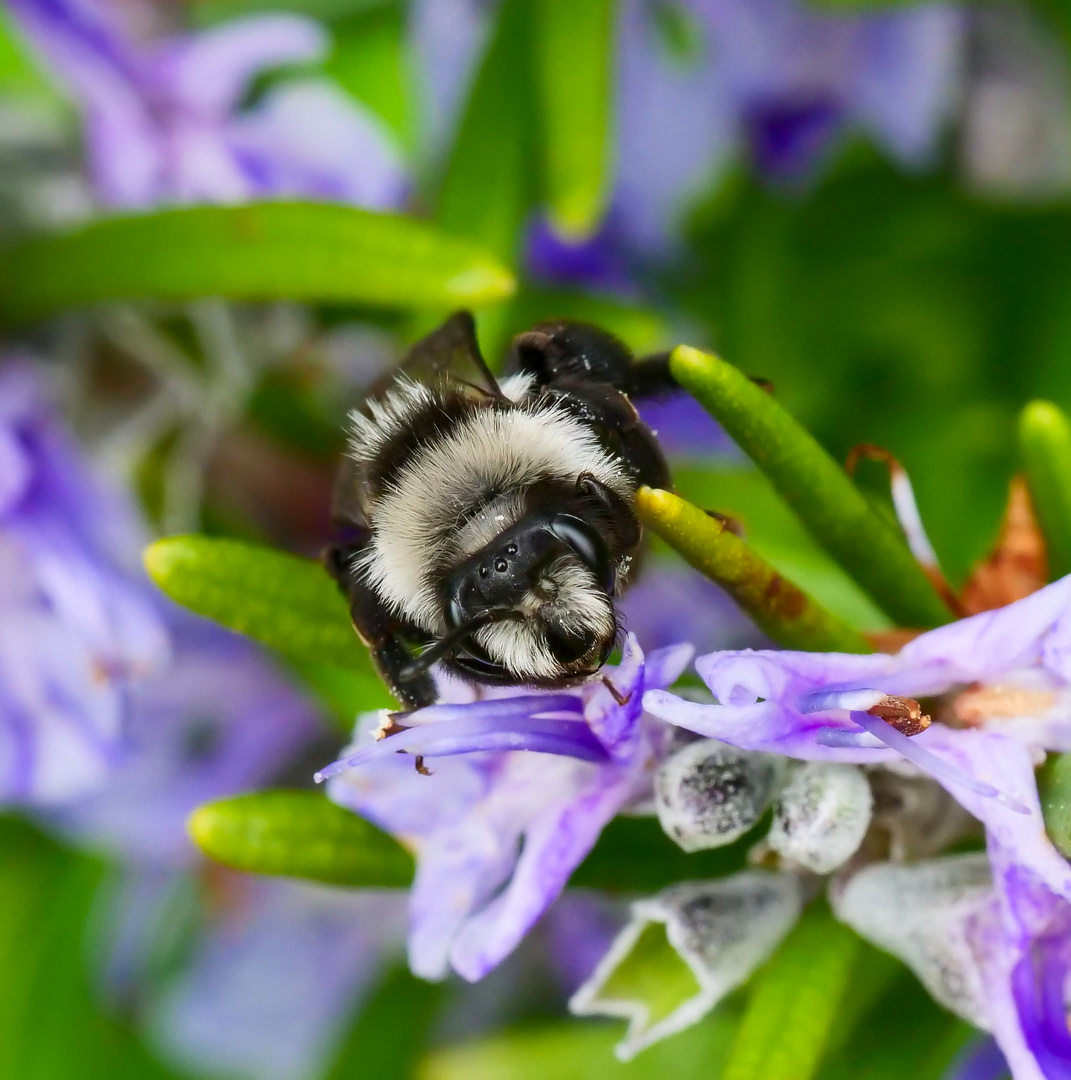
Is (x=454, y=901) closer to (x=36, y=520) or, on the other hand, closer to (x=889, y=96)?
(x=36, y=520)

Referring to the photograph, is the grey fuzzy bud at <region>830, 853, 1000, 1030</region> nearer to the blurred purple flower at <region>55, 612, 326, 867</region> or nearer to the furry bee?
the furry bee

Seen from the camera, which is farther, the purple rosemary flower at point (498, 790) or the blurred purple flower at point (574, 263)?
the blurred purple flower at point (574, 263)

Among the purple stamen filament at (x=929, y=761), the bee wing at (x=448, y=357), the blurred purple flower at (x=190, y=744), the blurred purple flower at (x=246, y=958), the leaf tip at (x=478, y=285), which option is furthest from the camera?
the blurred purple flower at (x=246, y=958)

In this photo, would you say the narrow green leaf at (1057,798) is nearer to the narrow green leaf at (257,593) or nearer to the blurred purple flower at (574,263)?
the narrow green leaf at (257,593)

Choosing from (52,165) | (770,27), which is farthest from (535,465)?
(770,27)

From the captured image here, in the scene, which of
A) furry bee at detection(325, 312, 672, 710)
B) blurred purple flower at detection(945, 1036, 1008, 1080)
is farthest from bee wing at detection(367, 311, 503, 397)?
blurred purple flower at detection(945, 1036, 1008, 1080)

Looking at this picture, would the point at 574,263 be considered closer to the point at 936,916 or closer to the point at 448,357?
the point at 448,357

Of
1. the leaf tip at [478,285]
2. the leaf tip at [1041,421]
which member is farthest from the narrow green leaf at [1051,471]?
the leaf tip at [478,285]
